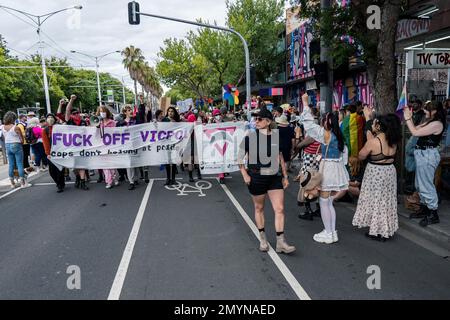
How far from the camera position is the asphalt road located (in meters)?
3.96

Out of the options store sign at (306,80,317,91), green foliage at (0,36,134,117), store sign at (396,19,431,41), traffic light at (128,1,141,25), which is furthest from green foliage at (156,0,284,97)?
store sign at (396,19,431,41)

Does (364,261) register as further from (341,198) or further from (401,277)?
(341,198)

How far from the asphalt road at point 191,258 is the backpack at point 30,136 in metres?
4.06

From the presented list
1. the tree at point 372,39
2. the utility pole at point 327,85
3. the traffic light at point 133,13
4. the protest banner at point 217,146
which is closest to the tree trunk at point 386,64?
the tree at point 372,39

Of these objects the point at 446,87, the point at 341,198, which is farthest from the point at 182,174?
the point at 446,87

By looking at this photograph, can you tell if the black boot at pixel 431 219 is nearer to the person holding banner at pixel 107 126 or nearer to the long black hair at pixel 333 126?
the long black hair at pixel 333 126

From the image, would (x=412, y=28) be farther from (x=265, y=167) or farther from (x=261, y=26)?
(x=261, y=26)

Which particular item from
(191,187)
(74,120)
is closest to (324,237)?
(191,187)

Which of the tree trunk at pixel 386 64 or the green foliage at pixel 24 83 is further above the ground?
the green foliage at pixel 24 83

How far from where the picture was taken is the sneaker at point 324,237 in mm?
5340

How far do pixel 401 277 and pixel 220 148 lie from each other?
6156 mm

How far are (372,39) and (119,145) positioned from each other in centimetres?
658

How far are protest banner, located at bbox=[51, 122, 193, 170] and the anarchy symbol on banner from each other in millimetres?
700

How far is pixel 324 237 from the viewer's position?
5398 millimetres
